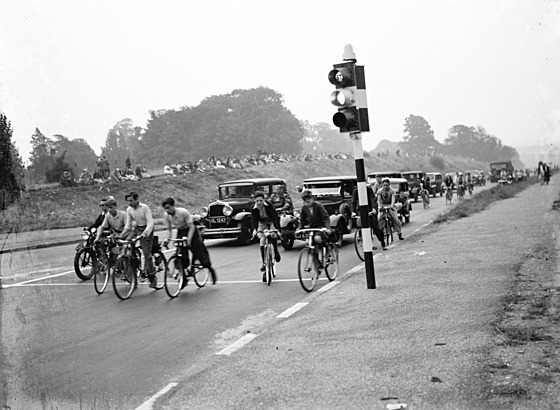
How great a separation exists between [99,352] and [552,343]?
15.7 feet

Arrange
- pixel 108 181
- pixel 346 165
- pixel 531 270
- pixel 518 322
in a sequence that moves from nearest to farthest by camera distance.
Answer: pixel 518 322
pixel 531 270
pixel 108 181
pixel 346 165

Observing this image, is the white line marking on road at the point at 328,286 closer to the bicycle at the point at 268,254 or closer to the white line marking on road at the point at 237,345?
the bicycle at the point at 268,254

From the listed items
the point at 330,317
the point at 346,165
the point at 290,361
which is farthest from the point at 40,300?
the point at 346,165

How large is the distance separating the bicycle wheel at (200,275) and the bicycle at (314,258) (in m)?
2.02

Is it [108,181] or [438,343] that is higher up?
[108,181]

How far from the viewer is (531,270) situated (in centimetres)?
1073

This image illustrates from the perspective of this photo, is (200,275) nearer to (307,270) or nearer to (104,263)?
(307,270)

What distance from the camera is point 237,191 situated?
21.8 m

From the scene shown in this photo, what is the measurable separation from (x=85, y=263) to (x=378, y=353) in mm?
9628

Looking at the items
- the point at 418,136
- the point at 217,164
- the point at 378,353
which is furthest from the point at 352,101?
the point at 418,136

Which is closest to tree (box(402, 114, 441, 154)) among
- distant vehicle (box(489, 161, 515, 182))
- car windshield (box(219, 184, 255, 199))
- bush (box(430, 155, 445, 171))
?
bush (box(430, 155, 445, 171))

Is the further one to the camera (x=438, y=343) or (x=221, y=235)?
(x=221, y=235)

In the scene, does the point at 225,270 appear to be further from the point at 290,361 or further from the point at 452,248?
the point at 290,361

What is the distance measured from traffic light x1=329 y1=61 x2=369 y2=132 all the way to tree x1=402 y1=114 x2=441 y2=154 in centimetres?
15632
